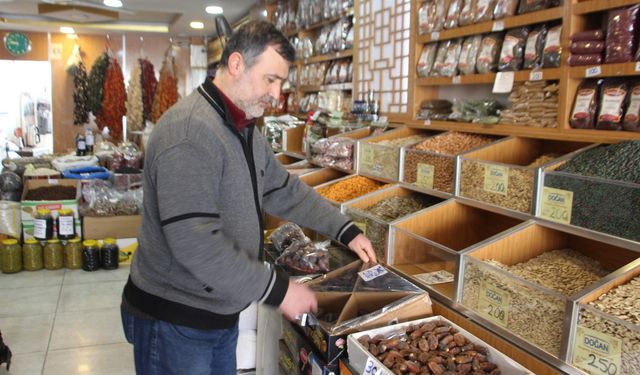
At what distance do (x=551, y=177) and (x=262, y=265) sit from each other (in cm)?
99

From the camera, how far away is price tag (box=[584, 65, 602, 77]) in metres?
1.86

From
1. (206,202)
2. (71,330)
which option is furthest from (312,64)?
(206,202)

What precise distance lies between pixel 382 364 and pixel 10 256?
4109 mm

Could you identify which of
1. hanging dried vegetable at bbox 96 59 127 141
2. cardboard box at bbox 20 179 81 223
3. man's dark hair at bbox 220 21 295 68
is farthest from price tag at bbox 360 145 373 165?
hanging dried vegetable at bbox 96 59 127 141

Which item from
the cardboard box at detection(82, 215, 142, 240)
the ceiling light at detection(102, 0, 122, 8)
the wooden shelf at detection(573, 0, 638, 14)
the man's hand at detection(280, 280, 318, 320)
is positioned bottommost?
the cardboard box at detection(82, 215, 142, 240)

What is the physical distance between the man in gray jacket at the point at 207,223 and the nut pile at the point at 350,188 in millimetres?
1165

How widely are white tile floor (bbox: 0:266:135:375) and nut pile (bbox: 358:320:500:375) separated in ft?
6.23

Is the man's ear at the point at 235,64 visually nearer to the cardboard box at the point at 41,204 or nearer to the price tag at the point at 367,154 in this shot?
the price tag at the point at 367,154

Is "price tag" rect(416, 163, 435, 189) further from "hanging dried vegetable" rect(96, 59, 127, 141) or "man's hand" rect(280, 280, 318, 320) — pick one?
"hanging dried vegetable" rect(96, 59, 127, 141)

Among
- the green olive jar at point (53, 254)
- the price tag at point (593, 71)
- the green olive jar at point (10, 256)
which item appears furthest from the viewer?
the green olive jar at point (53, 254)

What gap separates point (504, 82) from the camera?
2.27 metres

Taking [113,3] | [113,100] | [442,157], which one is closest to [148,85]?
[113,100]

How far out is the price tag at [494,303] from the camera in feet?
5.36

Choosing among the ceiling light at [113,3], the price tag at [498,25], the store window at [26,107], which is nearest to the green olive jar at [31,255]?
the ceiling light at [113,3]
